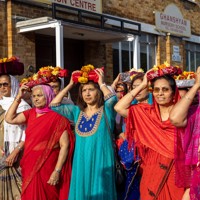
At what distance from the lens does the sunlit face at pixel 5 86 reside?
5.42 m

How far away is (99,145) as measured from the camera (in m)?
4.55

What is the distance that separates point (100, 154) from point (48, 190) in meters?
0.69

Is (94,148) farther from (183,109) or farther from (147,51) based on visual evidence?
(147,51)

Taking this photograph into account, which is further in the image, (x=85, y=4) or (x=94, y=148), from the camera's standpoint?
(x=85, y=4)

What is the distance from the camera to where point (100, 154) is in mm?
4535

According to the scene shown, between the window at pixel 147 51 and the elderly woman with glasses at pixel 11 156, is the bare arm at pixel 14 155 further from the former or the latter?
the window at pixel 147 51

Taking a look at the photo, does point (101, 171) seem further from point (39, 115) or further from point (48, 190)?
point (39, 115)

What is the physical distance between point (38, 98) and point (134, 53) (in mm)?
7061

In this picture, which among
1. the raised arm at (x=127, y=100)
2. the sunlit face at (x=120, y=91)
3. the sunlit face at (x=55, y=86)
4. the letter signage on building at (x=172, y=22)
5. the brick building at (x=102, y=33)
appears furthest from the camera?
the letter signage on building at (x=172, y=22)

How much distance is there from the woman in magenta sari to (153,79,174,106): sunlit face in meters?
0.23

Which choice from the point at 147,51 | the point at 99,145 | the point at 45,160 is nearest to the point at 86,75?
the point at 99,145

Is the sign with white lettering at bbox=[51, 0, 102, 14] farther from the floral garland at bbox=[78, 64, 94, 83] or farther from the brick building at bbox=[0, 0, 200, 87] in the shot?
the floral garland at bbox=[78, 64, 94, 83]

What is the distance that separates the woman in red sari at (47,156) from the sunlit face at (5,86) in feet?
2.35

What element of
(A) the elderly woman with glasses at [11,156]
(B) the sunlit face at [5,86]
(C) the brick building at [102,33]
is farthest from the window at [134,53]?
(A) the elderly woman with glasses at [11,156]
